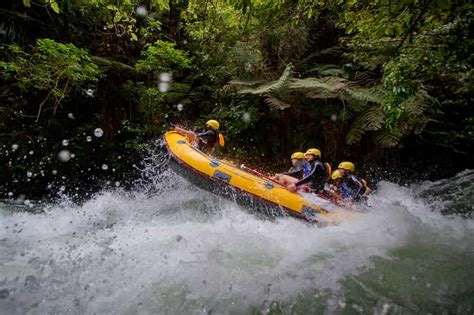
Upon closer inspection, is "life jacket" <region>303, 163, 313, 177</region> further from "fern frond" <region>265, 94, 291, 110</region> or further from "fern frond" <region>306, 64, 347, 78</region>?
"fern frond" <region>306, 64, 347, 78</region>

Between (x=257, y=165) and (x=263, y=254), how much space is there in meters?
4.21

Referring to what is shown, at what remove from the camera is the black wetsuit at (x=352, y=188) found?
5.85 metres

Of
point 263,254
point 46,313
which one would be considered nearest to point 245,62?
point 263,254

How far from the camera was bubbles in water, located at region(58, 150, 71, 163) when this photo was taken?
7836mm

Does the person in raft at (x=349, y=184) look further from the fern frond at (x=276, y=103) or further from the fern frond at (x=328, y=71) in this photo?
the fern frond at (x=328, y=71)

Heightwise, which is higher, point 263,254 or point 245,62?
point 245,62

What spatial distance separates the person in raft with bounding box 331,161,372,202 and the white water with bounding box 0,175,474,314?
355mm

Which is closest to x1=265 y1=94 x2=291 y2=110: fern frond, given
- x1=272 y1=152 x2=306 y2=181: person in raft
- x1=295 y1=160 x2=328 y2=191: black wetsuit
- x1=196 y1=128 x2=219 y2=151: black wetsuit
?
x1=272 y1=152 x2=306 y2=181: person in raft

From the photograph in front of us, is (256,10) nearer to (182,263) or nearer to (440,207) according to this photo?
(182,263)

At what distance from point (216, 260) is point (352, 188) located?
3.09 meters

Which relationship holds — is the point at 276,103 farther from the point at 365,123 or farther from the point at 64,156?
the point at 64,156

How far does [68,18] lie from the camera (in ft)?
26.3

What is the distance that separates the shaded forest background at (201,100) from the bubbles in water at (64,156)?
22 mm

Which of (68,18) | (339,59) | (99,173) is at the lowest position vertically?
(99,173)
